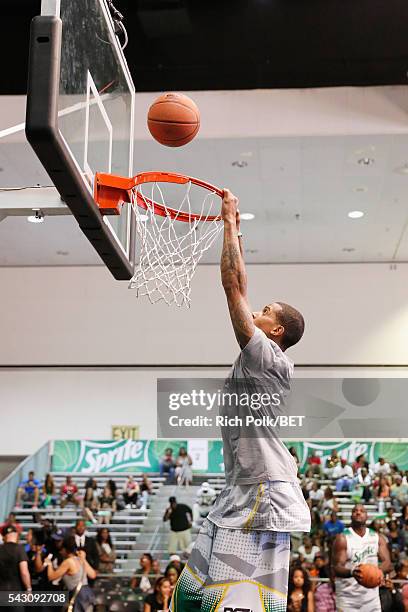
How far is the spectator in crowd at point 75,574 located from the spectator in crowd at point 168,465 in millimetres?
2065

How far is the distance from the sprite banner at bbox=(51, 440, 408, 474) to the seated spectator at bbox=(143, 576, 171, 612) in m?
2.79

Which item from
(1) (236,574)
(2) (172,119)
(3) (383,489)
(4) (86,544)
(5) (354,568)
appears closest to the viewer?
(1) (236,574)

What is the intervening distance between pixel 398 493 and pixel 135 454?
4.22m

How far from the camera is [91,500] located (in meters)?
12.3

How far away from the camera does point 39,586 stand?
394 inches

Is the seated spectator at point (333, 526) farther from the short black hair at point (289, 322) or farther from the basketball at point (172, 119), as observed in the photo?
the short black hair at point (289, 322)

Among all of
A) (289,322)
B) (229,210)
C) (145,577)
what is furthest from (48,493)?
(229,210)

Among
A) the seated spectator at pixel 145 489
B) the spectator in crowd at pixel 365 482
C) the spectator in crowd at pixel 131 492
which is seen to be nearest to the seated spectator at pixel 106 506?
the spectator in crowd at pixel 131 492

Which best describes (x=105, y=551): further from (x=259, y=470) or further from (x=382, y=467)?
(x=259, y=470)

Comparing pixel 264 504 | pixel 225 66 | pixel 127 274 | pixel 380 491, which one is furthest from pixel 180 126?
pixel 380 491

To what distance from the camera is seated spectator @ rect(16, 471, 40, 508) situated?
12.4m

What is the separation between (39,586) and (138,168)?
5653 millimetres

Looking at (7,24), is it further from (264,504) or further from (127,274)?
(264,504)

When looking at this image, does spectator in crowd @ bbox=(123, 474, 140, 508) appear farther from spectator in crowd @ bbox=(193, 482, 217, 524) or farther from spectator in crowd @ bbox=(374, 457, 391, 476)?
spectator in crowd @ bbox=(374, 457, 391, 476)
